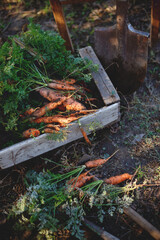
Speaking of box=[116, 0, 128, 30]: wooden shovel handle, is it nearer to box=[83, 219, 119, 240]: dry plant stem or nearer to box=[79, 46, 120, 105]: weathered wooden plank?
box=[79, 46, 120, 105]: weathered wooden plank

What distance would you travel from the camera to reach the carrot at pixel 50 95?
94.2 inches

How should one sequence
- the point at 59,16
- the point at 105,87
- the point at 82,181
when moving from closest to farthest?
the point at 82,181
the point at 105,87
the point at 59,16

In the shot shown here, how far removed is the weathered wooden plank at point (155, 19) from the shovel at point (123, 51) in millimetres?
644

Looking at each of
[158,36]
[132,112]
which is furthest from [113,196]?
[158,36]

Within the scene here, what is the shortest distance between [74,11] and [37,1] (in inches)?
36.4

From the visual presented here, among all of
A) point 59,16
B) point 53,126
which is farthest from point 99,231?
point 59,16

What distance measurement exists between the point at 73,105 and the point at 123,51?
3.65 ft

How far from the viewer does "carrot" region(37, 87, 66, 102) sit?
7.85ft

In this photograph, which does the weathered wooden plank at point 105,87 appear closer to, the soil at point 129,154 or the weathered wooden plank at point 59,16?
the soil at point 129,154

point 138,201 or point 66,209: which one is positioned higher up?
point 66,209

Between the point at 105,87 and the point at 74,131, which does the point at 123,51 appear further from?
the point at 74,131

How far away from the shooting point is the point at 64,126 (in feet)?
7.52

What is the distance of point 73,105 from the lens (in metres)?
2.37

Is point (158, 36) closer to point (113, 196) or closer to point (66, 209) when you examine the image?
point (113, 196)
